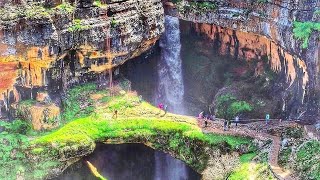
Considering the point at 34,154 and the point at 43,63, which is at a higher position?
the point at 43,63

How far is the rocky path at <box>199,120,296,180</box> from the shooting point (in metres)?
22.9

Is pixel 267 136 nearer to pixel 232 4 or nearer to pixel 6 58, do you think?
pixel 232 4

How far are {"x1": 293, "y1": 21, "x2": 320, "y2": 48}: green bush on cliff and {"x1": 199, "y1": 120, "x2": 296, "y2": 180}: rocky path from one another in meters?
4.23

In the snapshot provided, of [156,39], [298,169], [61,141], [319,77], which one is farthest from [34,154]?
[319,77]

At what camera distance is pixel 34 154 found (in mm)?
23734

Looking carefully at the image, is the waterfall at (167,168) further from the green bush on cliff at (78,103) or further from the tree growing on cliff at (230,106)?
the green bush on cliff at (78,103)

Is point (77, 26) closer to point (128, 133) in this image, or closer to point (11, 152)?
point (128, 133)

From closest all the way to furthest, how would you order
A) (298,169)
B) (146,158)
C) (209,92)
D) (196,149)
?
(298,169) < (196,149) < (146,158) < (209,92)

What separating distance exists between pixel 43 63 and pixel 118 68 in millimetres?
4422

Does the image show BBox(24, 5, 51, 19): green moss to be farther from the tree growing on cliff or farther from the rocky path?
the tree growing on cliff

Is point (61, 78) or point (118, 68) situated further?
point (118, 68)

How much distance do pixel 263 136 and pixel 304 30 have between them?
4.84 meters

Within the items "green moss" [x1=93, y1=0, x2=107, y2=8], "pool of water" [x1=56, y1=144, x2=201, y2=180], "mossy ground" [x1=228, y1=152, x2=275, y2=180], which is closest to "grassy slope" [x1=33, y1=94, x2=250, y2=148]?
"mossy ground" [x1=228, y1=152, x2=275, y2=180]

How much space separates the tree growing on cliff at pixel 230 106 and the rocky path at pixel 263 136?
1.57m
